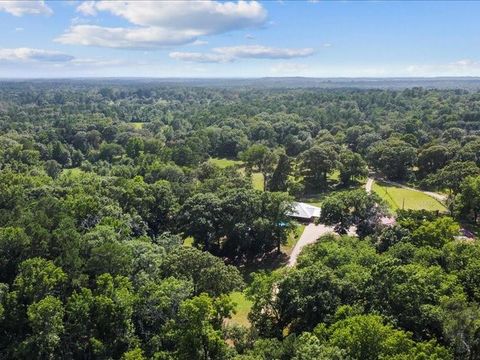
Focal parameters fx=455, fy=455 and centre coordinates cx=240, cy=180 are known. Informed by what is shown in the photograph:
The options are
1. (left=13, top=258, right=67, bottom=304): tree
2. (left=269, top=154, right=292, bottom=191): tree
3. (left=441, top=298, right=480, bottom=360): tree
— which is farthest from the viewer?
(left=269, top=154, right=292, bottom=191): tree

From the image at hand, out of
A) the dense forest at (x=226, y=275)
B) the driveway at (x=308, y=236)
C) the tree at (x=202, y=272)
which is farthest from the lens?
the driveway at (x=308, y=236)

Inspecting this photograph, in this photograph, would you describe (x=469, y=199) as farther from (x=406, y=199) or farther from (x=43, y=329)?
(x=43, y=329)

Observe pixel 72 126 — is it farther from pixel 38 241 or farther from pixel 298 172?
pixel 38 241

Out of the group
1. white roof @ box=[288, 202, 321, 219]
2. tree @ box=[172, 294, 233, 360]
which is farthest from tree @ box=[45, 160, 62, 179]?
tree @ box=[172, 294, 233, 360]

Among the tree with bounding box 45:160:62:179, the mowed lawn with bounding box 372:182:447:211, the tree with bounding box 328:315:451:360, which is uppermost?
the tree with bounding box 328:315:451:360

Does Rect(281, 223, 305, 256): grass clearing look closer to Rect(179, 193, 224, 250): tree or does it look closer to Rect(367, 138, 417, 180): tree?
Rect(179, 193, 224, 250): tree

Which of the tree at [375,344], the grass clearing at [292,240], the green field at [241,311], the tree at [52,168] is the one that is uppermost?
the tree at [375,344]

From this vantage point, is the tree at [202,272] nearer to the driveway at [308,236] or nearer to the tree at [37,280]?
the tree at [37,280]

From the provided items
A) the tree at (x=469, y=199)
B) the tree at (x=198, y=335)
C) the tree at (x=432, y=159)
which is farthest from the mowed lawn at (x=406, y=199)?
the tree at (x=198, y=335)

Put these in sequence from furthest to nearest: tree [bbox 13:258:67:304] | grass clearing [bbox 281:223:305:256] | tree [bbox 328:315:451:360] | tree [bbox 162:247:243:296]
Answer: grass clearing [bbox 281:223:305:256] → tree [bbox 162:247:243:296] → tree [bbox 13:258:67:304] → tree [bbox 328:315:451:360]
